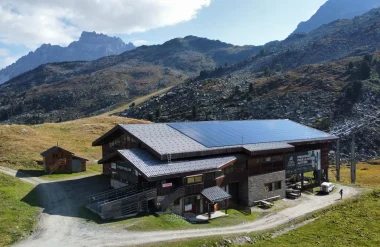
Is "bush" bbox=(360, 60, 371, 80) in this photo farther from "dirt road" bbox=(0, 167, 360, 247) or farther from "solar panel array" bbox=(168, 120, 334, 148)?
"dirt road" bbox=(0, 167, 360, 247)

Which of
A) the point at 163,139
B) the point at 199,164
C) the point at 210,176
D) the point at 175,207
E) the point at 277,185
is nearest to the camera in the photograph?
the point at 175,207

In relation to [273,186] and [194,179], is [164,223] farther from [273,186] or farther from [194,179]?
[273,186]

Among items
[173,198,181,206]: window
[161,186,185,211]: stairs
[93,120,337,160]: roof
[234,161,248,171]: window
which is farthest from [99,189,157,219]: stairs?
[234,161,248,171]: window

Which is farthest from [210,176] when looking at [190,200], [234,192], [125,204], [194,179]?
[125,204]

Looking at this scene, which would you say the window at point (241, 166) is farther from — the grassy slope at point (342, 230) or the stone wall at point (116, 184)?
the stone wall at point (116, 184)

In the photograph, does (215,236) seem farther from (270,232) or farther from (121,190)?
(121,190)

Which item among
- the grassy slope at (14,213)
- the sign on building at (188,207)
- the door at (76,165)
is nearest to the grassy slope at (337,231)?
the sign on building at (188,207)

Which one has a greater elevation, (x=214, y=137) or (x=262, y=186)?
(x=214, y=137)
